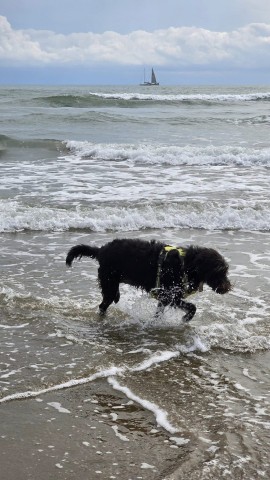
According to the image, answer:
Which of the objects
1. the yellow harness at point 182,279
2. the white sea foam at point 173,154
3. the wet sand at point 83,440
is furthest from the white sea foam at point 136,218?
the white sea foam at point 173,154

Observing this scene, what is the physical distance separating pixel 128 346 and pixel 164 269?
994 millimetres

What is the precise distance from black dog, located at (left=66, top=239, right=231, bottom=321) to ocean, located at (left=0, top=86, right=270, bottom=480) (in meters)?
0.40

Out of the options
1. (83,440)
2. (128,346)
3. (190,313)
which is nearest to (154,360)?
(128,346)

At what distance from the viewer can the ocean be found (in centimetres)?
349

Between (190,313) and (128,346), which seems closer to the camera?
(128,346)

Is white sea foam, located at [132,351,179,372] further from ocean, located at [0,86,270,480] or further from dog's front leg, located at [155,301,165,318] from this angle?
dog's front leg, located at [155,301,165,318]

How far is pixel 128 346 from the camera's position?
18.0ft

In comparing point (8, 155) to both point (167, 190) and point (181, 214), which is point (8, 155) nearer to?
point (167, 190)

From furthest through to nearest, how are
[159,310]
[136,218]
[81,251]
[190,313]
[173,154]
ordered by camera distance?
[173,154] → [136,218] → [81,251] → [159,310] → [190,313]

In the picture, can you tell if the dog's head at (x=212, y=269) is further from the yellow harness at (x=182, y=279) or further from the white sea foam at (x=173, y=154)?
the white sea foam at (x=173, y=154)

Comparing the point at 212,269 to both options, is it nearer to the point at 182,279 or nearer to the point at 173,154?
the point at 182,279

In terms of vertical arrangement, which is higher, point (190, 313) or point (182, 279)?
point (182, 279)

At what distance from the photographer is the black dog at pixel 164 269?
232 inches


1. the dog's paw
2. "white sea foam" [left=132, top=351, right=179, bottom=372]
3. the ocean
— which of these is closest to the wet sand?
the ocean
